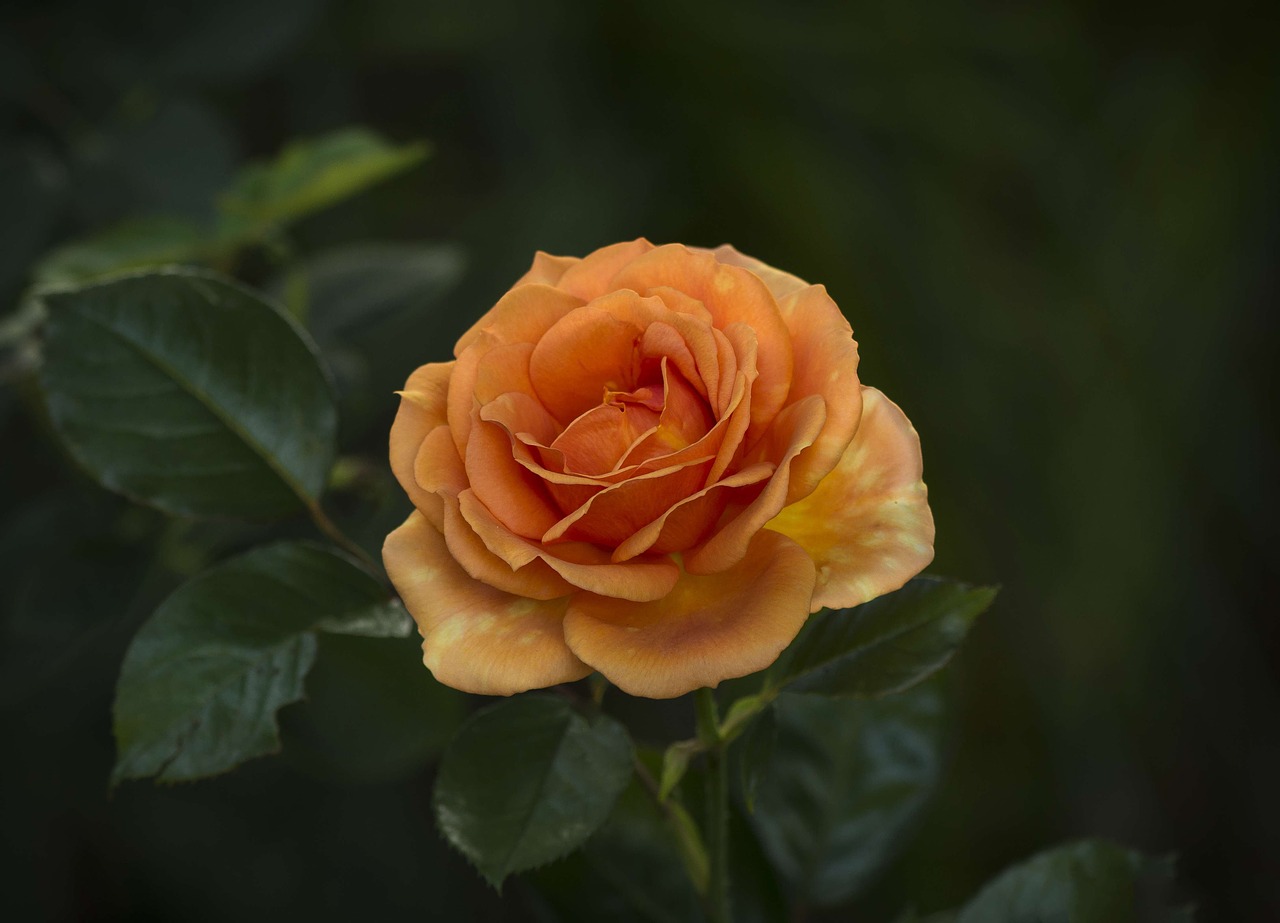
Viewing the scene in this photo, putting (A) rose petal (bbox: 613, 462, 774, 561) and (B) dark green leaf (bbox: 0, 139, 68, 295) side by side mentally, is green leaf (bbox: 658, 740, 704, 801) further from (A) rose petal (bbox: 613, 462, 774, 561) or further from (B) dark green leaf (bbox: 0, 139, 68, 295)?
(B) dark green leaf (bbox: 0, 139, 68, 295)

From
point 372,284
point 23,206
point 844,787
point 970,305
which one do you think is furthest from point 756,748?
point 970,305

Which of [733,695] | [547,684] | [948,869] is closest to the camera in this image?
[547,684]

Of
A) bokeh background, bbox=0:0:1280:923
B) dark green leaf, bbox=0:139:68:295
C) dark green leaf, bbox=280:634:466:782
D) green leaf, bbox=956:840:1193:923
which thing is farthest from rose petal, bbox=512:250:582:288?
bokeh background, bbox=0:0:1280:923

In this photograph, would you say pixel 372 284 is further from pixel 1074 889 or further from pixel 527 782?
pixel 1074 889

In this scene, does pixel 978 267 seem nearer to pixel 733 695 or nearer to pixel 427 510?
pixel 733 695

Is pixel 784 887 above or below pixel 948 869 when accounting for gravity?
above

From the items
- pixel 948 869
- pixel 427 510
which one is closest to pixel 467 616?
pixel 427 510

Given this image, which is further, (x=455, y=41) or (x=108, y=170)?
(x=455, y=41)

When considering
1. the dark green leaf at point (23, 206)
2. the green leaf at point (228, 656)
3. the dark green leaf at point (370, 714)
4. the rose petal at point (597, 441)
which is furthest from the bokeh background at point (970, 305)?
the rose petal at point (597, 441)
